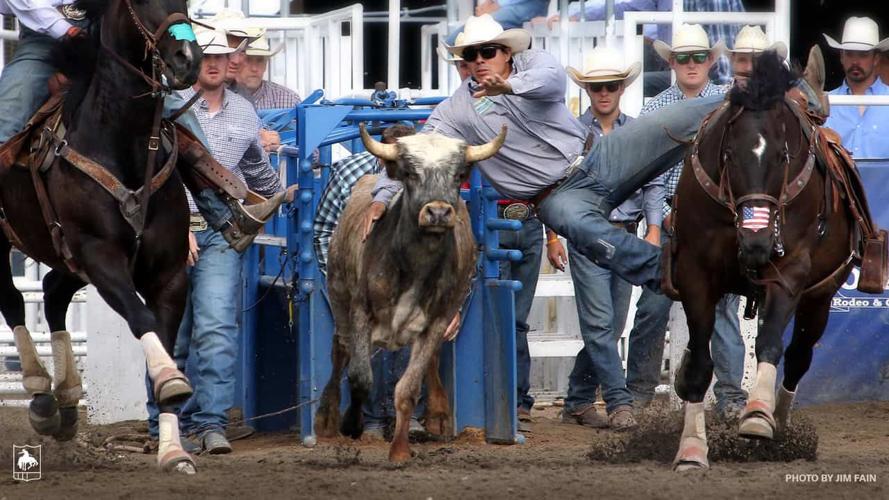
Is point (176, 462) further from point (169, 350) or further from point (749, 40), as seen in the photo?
point (749, 40)

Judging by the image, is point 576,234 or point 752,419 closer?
point 752,419

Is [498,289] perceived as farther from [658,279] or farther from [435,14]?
[435,14]

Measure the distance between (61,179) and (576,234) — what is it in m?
2.63

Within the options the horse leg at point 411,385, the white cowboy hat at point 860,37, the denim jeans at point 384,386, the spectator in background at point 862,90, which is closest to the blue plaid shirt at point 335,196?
the denim jeans at point 384,386

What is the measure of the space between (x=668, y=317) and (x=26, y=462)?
13.7 ft

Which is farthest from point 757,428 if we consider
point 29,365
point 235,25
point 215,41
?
point 235,25

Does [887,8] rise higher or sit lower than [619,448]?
higher

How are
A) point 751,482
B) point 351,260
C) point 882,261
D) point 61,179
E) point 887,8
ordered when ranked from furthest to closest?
1. point 887,8
2. point 351,260
3. point 882,261
4. point 61,179
5. point 751,482

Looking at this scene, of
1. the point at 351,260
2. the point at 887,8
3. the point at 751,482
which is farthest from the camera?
the point at 887,8

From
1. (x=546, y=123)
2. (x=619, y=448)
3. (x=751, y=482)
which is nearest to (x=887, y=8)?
(x=546, y=123)

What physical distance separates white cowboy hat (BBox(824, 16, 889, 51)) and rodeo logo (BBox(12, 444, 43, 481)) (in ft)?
19.9

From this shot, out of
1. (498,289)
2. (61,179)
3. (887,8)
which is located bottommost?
(498,289)

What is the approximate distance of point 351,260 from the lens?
29.4 ft

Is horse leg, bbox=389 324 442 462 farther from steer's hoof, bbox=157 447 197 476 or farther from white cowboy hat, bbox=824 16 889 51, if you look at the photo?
white cowboy hat, bbox=824 16 889 51
